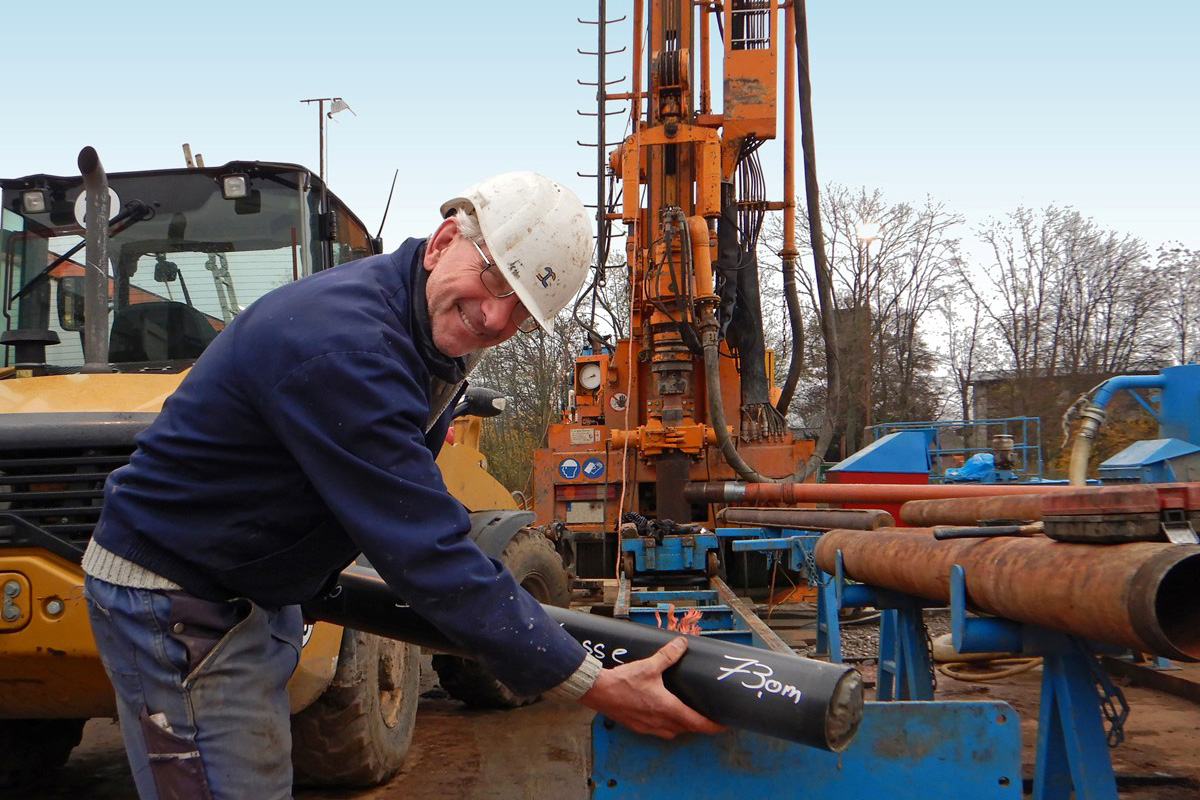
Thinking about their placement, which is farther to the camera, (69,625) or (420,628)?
(69,625)

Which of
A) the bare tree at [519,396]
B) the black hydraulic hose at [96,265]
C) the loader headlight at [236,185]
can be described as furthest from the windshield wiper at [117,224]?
the bare tree at [519,396]

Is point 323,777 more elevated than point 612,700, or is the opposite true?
point 612,700

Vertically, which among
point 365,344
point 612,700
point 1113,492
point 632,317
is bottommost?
point 612,700

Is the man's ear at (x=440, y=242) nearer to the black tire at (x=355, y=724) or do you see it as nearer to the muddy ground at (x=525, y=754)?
the black tire at (x=355, y=724)

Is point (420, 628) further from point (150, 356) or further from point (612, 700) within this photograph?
point (150, 356)

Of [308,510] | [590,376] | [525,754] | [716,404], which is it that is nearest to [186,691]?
[308,510]

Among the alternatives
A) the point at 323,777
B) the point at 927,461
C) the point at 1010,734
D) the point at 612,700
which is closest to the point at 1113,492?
the point at 1010,734

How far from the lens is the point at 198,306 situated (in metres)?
4.54

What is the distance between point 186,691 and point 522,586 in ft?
13.2

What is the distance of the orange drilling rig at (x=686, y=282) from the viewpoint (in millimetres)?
8203

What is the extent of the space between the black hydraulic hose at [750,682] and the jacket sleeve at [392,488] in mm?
333

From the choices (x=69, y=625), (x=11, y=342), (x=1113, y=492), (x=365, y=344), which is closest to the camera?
(x=365, y=344)

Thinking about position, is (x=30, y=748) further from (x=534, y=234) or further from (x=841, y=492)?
(x=841, y=492)

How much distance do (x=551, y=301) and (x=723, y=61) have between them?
664 centimetres
